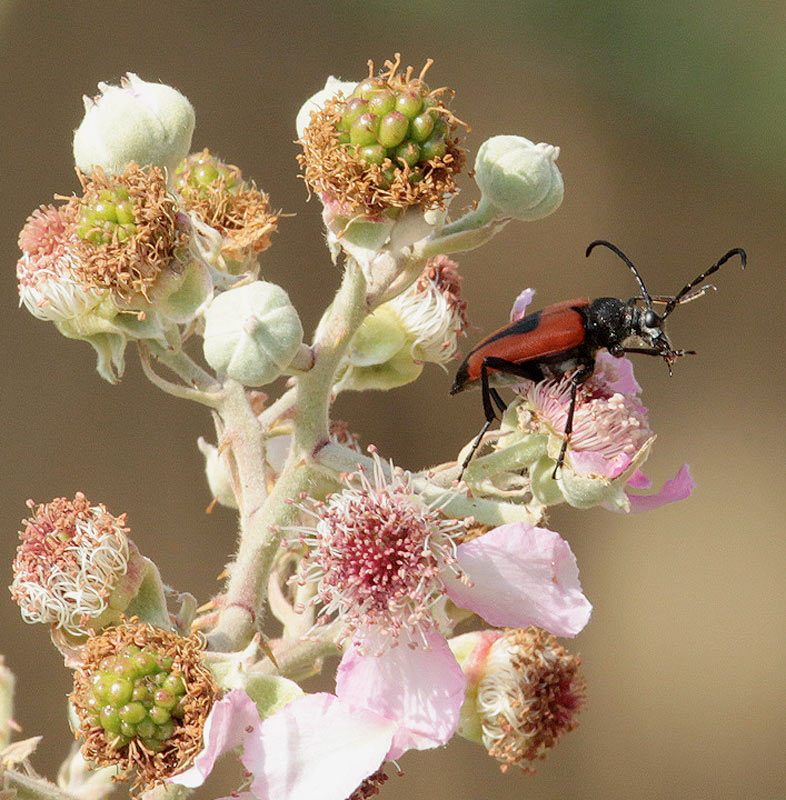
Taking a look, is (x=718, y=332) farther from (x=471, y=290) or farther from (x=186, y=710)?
(x=186, y=710)

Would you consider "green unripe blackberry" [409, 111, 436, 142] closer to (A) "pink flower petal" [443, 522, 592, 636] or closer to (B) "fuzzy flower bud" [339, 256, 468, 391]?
(B) "fuzzy flower bud" [339, 256, 468, 391]

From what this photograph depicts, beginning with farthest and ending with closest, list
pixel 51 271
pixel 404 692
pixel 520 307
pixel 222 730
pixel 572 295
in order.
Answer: pixel 572 295 → pixel 520 307 → pixel 51 271 → pixel 404 692 → pixel 222 730

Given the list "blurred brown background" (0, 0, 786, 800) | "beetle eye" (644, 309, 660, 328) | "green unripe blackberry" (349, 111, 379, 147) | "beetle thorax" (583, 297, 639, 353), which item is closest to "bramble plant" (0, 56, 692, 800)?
"green unripe blackberry" (349, 111, 379, 147)

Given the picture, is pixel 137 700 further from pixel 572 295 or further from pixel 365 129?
pixel 572 295

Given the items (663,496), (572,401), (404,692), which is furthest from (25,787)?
(663,496)

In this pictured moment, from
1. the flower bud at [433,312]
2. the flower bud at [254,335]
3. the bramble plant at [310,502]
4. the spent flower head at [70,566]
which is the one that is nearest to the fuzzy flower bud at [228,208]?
Result: the bramble plant at [310,502]

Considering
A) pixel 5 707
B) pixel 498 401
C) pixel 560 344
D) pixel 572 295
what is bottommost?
pixel 572 295

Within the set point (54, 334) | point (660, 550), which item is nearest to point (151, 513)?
point (54, 334)
